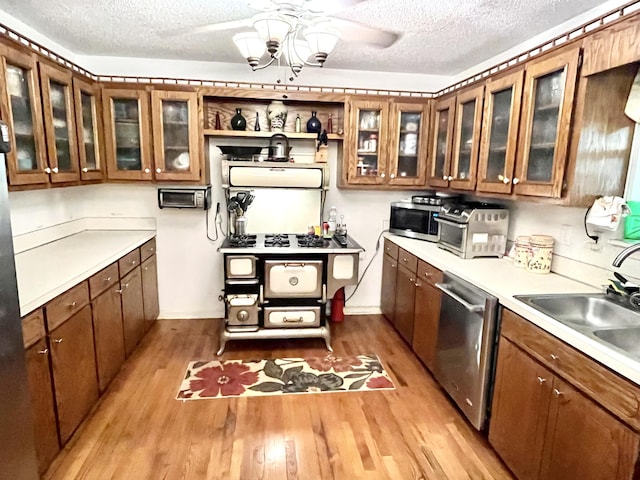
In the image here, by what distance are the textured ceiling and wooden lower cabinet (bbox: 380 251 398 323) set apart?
183cm

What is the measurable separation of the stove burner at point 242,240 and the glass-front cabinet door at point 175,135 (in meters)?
0.62

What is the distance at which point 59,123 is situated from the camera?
260 cm

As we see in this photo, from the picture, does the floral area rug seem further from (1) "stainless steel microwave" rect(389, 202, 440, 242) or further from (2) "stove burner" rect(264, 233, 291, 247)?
(1) "stainless steel microwave" rect(389, 202, 440, 242)

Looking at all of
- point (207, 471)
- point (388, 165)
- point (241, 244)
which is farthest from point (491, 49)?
point (207, 471)

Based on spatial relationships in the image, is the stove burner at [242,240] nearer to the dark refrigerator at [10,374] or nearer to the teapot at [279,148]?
the teapot at [279,148]

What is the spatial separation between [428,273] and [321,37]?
5.89ft

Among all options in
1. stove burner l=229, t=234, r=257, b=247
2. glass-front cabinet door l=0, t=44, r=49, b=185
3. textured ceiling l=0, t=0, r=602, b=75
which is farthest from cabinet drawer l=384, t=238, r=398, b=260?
glass-front cabinet door l=0, t=44, r=49, b=185

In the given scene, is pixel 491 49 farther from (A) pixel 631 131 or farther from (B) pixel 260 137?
(B) pixel 260 137

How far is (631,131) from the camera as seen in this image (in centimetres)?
198

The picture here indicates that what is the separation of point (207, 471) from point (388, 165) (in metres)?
2.73

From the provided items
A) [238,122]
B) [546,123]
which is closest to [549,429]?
[546,123]

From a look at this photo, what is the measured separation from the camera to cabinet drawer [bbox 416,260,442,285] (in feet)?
8.86

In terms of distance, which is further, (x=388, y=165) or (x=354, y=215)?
(x=354, y=215)

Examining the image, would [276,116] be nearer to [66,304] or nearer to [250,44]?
[250,44]
